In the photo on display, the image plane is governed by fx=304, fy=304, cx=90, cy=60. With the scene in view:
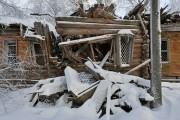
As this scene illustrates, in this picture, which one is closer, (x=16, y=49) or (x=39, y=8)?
(x=16, y=49)

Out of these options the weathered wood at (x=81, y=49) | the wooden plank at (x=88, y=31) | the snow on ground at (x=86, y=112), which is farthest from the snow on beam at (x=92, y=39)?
the snow on ground at (x=86, y=112)

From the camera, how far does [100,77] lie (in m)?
10.7

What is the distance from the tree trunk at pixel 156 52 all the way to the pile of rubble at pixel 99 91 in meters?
0.28

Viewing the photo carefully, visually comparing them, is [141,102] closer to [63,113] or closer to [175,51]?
[63,113]

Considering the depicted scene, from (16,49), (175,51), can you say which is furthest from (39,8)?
(175,51)

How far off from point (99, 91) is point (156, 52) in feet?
7.31

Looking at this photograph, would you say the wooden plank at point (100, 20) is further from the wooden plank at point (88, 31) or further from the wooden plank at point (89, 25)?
the wooden plank at point (88, 31)

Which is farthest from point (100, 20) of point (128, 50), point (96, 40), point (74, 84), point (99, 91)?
point (99, 91)

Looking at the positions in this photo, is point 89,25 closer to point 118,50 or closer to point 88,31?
point 88,31

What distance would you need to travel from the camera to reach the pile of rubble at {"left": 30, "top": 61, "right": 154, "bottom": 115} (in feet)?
31.7

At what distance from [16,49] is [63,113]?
9.47 meters

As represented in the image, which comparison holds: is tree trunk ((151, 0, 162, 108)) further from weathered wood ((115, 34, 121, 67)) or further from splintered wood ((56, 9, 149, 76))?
weathered wood ((115, 34, 121, 67))

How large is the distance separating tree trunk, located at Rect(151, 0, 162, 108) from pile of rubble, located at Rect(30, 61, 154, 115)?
0.28 m

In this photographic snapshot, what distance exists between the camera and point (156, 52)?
9.70 metres
